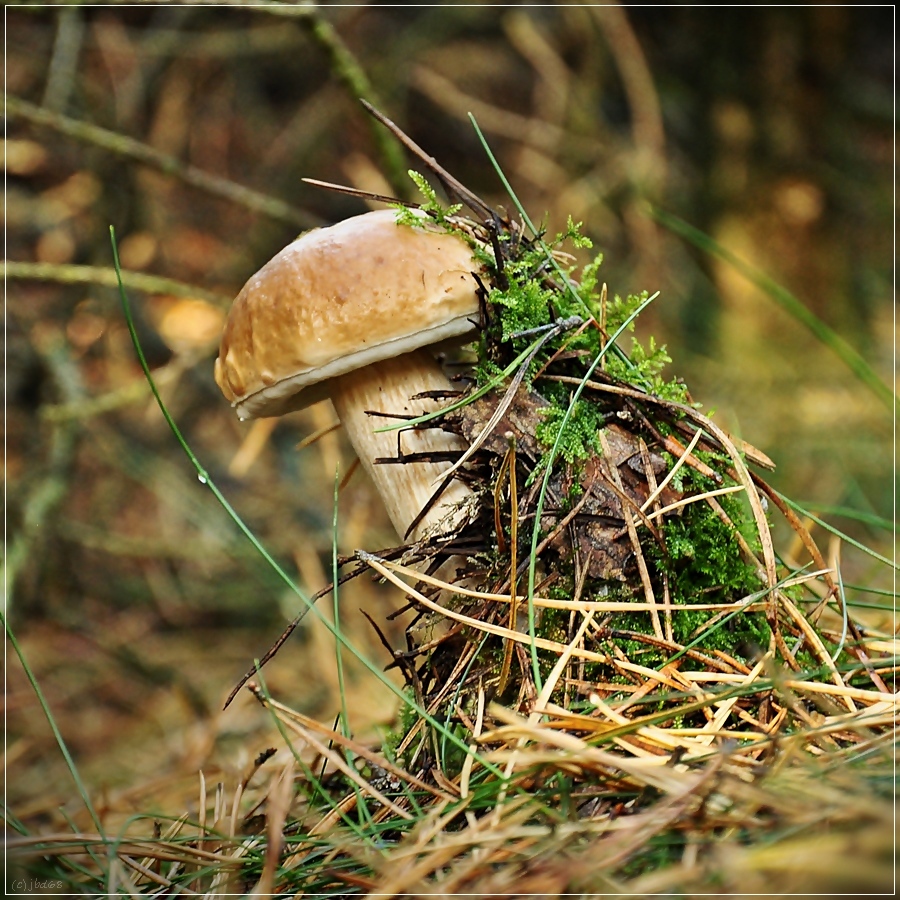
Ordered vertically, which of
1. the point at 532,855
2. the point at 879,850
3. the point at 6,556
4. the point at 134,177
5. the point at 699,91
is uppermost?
the point at 699,91

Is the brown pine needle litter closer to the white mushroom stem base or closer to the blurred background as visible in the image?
the white mushroom stem base

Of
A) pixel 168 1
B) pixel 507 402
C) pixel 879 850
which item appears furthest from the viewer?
pixel 168 1

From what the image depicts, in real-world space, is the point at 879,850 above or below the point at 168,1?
below

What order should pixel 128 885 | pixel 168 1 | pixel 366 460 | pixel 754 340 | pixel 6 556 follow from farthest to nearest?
pixel 754 340 → pixel 6 556 → pixel 168 1 → pixel 366 460 → pixel 128 885

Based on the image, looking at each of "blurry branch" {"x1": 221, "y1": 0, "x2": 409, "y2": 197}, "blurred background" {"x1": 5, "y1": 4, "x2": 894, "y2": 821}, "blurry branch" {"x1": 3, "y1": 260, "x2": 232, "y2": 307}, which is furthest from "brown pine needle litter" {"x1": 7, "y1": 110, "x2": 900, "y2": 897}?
"blurry branch" {"x1": 3, "y1": 260, "x2": 232, "y2": 307}

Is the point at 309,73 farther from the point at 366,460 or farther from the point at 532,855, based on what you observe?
the point at 532,855

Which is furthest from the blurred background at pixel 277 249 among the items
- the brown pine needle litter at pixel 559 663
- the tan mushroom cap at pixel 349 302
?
the tan mushroom cap at pixel 349 302

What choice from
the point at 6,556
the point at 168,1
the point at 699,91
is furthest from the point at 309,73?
the point at 6,556
